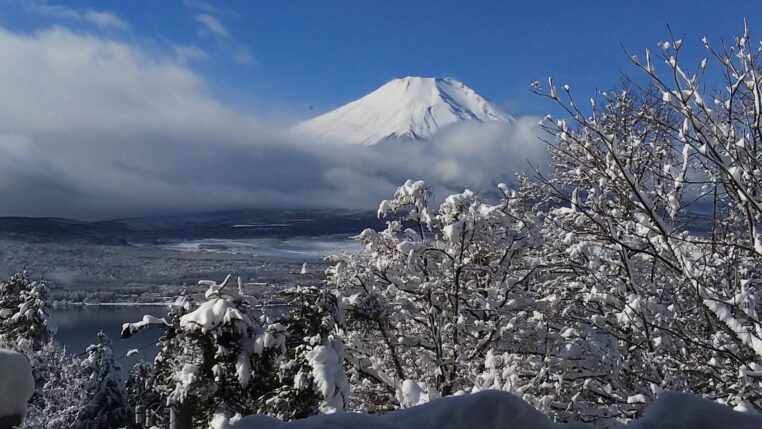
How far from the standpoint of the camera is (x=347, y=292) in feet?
37.3

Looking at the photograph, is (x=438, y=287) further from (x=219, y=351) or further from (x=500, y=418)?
(x=500, y=418)

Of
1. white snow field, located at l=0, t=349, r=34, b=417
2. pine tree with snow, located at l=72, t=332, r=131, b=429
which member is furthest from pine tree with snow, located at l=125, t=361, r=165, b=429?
white snow field, located at l=0, t=349, r=34, b=417

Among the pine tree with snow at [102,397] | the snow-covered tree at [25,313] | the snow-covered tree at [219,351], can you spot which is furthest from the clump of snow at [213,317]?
the snow-covered tree at [25,313]

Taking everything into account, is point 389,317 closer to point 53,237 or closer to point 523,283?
point 523,283

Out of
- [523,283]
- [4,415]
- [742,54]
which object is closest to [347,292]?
[523,283]

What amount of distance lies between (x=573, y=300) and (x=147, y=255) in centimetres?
8856

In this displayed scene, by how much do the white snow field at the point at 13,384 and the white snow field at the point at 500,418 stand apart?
125 centimetres

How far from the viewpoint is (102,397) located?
2556cm

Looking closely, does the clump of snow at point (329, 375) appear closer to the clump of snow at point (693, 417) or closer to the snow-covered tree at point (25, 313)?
the clump of snow at point (693, 417)

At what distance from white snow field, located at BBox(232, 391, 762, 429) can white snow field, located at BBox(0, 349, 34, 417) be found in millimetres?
1252

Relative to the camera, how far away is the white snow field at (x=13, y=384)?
8.43 ft

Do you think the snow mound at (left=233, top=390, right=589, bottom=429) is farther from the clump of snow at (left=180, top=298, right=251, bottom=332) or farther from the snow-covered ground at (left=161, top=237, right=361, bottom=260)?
the snow-covered ground at (left=161, top=237, right=361, bottom=260)

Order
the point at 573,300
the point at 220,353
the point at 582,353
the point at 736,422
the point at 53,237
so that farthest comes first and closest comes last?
1. the point at 53,237
2. the point at 573,300
3. the point at 582,353
4. the point at 220,353
5. the point at 736,422

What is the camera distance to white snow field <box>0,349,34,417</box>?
257 centimetres
